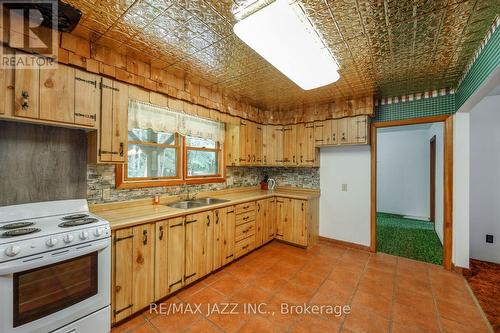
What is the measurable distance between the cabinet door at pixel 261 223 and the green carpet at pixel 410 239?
76.8 inches

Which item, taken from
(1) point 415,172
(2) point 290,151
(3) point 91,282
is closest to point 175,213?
(3) point 91,282

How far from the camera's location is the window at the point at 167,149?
2551 mm

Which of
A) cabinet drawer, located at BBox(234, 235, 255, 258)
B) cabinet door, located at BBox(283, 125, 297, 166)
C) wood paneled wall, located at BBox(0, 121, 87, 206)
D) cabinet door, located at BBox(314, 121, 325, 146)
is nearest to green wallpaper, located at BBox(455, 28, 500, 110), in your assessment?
cabinet door, located at BBox(314, 121, 325, 146)

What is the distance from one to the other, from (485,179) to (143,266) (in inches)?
186

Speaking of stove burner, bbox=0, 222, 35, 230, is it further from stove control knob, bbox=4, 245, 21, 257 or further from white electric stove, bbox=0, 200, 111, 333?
stove control knob, bbox=4, 245, 21, 257

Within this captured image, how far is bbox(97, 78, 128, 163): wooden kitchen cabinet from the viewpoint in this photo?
2.02m

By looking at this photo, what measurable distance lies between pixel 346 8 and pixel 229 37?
0.94m

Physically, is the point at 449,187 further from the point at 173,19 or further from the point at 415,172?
the point at 173,19

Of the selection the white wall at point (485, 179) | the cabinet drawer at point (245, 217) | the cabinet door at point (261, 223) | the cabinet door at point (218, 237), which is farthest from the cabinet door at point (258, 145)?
the white wall at point (485, 179)

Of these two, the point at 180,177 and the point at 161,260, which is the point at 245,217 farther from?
the point at 161,260

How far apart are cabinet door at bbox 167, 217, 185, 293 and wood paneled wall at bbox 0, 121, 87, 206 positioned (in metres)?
0.93

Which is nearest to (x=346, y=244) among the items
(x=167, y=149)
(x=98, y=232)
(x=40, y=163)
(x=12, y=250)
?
(x=167, y=149)

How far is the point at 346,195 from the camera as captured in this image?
3771 millimetres

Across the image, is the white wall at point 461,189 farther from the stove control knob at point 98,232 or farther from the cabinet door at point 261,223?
the stove control knob at point 98,232
